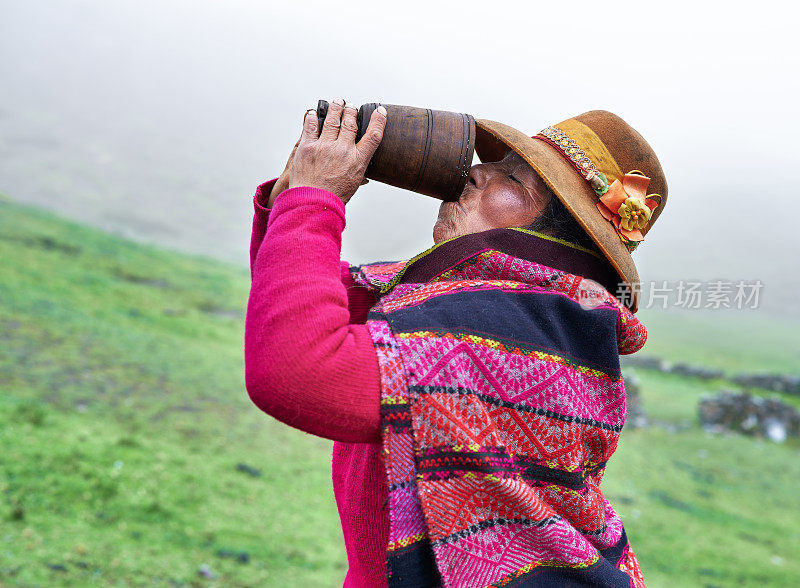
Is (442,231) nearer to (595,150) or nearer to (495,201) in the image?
(495,201)

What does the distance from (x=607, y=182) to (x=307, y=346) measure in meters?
0.96

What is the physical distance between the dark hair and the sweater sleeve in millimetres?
620

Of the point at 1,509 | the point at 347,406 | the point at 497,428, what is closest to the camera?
the point at 347,406

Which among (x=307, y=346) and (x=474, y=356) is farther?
(x=474, y=356)

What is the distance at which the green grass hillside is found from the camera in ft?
12.6

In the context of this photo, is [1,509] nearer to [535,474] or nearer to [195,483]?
[195,483]

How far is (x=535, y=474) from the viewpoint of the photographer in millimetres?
1310

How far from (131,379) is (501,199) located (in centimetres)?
533

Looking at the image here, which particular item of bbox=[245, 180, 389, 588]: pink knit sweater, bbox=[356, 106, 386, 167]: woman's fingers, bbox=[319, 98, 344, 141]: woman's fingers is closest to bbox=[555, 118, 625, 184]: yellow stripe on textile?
bbox=[356, 106, 386, 167]: woman's fingers

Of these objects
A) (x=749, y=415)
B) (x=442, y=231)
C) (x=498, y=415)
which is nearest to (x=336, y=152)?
(x=442, y=231)

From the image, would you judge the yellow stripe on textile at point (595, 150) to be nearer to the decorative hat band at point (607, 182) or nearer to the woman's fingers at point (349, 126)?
the decorative hat band at point (607, 182)

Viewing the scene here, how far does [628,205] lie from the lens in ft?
5.20

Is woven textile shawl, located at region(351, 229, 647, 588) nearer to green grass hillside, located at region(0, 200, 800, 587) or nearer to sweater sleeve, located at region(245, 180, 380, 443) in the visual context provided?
sweater sleeve, located at region(245, 180, 380, 443)

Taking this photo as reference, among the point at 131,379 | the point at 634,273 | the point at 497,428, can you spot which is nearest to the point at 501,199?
the point at 634,273
